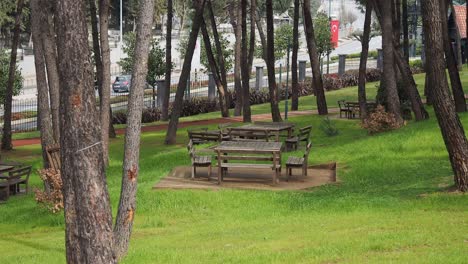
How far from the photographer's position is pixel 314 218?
48.0 ft

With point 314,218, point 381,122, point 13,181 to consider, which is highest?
point 381,122

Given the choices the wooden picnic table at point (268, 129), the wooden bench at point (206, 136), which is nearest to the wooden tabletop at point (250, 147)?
the wooden picnic table at point (268, 129)

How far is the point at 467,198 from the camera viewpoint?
48.9 feet

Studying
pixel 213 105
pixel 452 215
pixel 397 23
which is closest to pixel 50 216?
pixel 452 215

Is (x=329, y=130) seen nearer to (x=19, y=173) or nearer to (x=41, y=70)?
(x=19, y=173)

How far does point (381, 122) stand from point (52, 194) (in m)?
11.5

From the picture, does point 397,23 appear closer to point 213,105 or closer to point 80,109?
point 213,105

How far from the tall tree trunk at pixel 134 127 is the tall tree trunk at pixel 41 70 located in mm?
7023

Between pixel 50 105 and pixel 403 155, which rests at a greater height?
pixel 50 105

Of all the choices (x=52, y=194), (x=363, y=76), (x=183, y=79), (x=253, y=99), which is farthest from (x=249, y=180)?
(x=253, y=99)

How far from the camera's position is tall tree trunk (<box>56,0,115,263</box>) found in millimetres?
9180

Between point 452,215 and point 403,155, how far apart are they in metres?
7.89

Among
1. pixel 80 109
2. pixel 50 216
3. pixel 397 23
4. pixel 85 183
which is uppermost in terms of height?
pixel 397 23

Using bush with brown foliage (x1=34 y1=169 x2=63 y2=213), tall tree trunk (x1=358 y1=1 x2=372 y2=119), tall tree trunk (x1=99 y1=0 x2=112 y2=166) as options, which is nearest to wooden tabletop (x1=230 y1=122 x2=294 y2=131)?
tall tree trunk (x1=99 y1=0 x2=112 y2=166)
